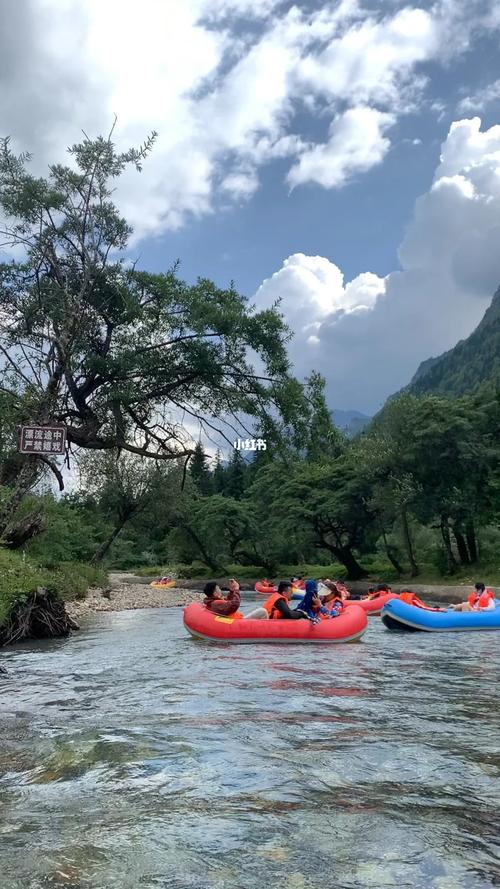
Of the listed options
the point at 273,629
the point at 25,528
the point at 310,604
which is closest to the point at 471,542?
the point at 310,604

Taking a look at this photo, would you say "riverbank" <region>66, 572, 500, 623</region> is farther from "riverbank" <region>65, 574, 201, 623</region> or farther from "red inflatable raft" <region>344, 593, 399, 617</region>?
"red inflatable raft" <region>344, 593, 399, 617</region>

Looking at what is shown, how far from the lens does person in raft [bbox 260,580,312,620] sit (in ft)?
42.9

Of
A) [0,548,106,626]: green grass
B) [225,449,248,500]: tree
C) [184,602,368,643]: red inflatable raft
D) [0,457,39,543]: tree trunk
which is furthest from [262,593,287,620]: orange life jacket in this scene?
[225,449,248,500]: tree

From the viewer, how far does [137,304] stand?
10.8 meters

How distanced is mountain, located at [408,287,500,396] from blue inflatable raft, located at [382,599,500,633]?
102 m

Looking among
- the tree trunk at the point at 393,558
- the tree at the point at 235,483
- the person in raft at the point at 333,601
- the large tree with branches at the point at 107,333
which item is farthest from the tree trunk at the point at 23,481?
the tree at the point at 235,483

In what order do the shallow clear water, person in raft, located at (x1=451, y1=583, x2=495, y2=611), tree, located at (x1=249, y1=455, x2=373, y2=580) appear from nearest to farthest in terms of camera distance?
1. the shallow clear water
2. person in raft, located at (x1=451, y1=583, x2=495, y2=611)
3. tree, located at (x1=249, y1=455, x2=373, y2=580)

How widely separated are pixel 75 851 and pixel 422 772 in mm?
2507

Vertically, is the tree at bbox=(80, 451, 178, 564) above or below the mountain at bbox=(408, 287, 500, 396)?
below

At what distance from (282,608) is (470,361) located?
420 ft

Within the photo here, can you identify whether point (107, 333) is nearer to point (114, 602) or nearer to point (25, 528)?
point (25, 528)

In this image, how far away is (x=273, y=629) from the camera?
41.0 ft

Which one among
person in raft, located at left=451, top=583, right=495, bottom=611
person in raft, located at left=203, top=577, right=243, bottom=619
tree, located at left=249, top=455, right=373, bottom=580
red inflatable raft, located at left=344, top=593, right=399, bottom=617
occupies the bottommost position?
red inflatable raft, located at left=344, top=593, right=399, bottom=617

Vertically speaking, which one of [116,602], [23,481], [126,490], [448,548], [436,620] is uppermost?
[126,490]
